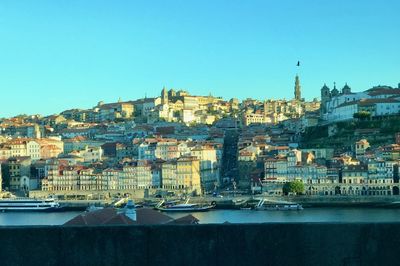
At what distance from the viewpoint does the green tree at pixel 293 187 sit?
24250 mm

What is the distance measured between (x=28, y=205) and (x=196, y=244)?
22.2m

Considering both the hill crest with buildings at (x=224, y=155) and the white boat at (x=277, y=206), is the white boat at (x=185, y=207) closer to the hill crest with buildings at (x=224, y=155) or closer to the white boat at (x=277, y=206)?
the white boat at (x=277, y=206)

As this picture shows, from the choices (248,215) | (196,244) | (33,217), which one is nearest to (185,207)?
(248,215)

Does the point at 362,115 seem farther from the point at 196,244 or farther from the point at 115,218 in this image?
the point at 196,244

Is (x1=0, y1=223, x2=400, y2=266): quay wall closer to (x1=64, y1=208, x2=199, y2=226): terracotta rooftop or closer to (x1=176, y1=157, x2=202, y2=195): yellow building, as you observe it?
(x1=64, y1=208, x2=199, y2=226): terracotta rooftop

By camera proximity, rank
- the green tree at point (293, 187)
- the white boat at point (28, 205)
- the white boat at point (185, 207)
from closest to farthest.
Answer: the white boat at point (185, 207)
the white boat at point (28, 205)
the green tree at point (293, 187)

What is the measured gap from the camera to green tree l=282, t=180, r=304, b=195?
79.6 ft

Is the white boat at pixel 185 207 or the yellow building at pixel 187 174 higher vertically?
the yellow building at pixel 187 174

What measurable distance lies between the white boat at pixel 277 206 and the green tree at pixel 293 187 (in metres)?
1.82

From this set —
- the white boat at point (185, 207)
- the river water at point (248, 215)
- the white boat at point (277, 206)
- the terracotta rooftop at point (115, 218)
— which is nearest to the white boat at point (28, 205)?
the river water at point (248, 215)

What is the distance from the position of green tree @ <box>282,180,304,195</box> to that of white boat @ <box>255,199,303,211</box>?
1.82 meters

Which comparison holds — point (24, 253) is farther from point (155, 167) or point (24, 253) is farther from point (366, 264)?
point (155, 167)

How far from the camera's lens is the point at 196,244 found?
5.97 ft

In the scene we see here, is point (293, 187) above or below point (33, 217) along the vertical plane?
above
